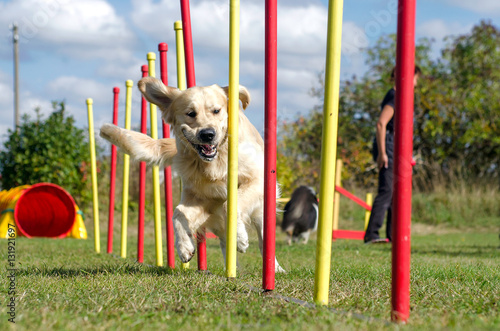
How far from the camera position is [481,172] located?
1393cm

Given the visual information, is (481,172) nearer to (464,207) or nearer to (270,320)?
(464,207)

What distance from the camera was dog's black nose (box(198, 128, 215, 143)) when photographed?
375 cm

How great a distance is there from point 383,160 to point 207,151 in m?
3.32

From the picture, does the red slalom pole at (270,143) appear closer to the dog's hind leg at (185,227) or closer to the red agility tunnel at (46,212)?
the dog's hind leg at (185,227)

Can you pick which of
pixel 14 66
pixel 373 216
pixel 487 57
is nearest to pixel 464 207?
pixel 487 57

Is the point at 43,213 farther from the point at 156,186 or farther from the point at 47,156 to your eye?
the point at 156,186

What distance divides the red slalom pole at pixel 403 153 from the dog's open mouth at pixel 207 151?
2.03 meters

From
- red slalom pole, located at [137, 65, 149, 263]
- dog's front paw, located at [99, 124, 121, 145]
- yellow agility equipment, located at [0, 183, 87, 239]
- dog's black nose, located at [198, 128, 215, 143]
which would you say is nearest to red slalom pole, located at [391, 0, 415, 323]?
dog's black nose, located at [198, 128, 215, 143]

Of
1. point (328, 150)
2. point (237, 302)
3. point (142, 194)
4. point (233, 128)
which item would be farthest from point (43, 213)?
point (328, 150)

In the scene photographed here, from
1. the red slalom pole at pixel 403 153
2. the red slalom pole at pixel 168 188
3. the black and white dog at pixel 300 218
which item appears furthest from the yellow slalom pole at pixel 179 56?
the black and white dog at pixel 300 218

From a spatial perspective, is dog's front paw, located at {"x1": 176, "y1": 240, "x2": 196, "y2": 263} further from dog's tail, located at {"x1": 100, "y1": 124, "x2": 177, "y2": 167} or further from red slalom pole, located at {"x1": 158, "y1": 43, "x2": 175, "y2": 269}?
dog's tail, located at {"x1": 100, "y1": 124, "x2": 177, "y2": 167}

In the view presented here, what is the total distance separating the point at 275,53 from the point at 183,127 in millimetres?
1398

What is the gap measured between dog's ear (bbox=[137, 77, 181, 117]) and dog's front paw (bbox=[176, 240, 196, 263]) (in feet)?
3.74

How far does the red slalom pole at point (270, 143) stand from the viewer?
266 cm
